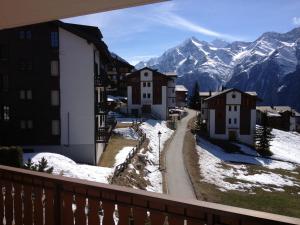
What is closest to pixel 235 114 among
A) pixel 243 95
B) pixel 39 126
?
pixel 243 95

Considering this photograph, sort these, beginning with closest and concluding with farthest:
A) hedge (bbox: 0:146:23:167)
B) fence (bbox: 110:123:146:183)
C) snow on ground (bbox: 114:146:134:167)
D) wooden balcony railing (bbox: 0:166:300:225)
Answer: wooden balcony railing (bbox: 0:166:300:225) → hedge (bbox: 0:146:23:167) → fence (bbox: 110:123:146:183) → snow on ground (bbox: 114:146:134:167)

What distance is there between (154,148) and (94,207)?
38771 mm

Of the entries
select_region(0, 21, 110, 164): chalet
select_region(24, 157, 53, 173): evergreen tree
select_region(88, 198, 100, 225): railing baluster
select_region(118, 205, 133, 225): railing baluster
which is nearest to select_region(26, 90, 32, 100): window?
select_region(0, 21, 110, 164): chalet

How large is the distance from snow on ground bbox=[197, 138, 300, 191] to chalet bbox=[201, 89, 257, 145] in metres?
→ 6.81

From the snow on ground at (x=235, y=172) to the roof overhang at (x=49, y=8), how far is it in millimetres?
28904

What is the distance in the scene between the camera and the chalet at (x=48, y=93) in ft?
93.8

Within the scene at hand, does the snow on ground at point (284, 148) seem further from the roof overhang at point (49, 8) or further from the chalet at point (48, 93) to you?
the roof overhang at point (49, 8)

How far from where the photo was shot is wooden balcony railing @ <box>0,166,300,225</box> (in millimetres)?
3043

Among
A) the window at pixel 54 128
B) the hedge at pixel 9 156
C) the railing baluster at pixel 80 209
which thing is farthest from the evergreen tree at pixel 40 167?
the railing baluster at pixel 80 209

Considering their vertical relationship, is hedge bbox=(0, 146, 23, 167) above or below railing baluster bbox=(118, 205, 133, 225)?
below

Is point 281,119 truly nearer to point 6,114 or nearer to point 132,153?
point 132,153

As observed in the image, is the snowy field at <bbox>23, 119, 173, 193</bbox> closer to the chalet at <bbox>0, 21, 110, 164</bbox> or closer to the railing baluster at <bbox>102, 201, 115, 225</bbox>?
the chalet at <bbox>0, 21, 110, 164</bbox>

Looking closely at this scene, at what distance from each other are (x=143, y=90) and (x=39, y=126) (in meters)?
36.6

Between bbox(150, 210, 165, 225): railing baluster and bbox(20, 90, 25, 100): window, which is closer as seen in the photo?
bbox(150, 210, 165, 225): railing baluster
